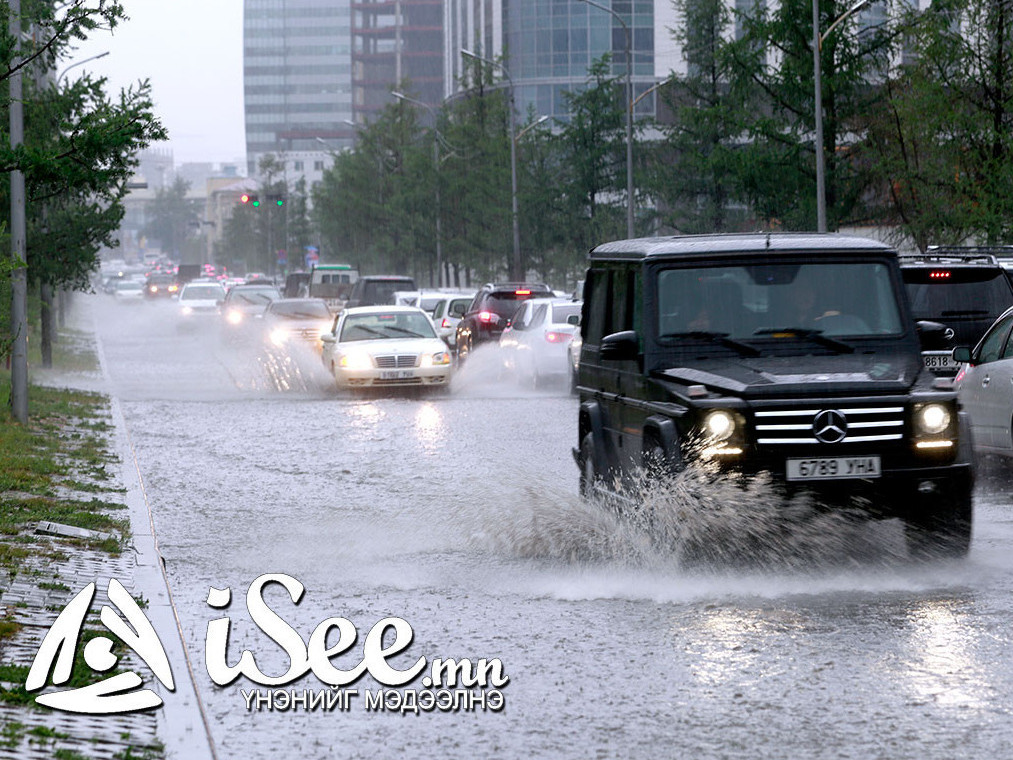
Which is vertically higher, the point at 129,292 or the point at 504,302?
the point at 129,292

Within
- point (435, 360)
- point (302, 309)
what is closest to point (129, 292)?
point (302, 309)

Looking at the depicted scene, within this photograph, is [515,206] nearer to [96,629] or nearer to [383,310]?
[383,310]

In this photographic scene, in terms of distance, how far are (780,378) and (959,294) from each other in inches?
332

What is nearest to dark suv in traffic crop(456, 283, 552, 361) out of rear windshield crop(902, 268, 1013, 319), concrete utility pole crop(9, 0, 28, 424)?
concrete utility pole crop(9, 0, 28, 424)

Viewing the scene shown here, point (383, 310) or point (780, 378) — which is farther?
point (383, 310)

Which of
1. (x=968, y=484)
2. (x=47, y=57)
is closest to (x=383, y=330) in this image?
(x=47, y=57)

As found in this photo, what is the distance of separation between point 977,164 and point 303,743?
24.2 metres

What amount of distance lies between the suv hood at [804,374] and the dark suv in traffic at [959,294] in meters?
7.18

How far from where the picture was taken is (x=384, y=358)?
27469mm

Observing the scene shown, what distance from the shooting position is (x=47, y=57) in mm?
24391

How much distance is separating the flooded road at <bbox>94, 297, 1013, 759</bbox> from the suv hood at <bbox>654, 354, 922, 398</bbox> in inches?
22.8

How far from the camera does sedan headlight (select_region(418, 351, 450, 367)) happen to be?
2755 cm

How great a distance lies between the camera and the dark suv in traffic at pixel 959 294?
17.3 meters

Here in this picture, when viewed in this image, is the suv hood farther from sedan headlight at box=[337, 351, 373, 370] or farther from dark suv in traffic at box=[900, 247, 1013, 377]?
sedan headlight at box=[337, 351, 373, 370]
